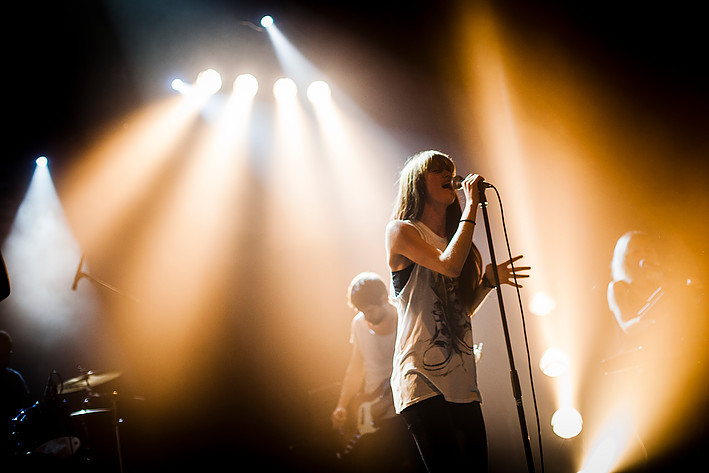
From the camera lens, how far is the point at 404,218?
8.10ft

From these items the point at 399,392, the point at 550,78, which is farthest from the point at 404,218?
the point at 550,78

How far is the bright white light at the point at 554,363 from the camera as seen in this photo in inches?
183

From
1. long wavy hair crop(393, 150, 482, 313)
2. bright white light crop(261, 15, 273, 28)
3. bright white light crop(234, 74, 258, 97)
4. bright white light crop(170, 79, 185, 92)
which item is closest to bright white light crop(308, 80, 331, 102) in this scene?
bright white light crop(234, 74, 258, 97)

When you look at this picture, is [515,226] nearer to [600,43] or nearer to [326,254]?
[600,43]

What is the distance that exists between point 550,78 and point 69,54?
4.49 meters

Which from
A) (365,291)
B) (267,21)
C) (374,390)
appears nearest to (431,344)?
(365,291)

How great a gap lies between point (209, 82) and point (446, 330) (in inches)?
189

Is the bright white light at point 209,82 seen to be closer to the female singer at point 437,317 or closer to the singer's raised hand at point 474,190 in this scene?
the female singer at point 437,317

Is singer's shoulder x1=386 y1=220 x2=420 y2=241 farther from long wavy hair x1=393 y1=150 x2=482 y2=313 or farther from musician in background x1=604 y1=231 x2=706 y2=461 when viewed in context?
musician in background x1=604 y1=231 x2=706 y2=461

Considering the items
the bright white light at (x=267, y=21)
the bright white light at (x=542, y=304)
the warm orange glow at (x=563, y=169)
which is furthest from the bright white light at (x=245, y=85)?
the bright white light at (x=542, y=304)

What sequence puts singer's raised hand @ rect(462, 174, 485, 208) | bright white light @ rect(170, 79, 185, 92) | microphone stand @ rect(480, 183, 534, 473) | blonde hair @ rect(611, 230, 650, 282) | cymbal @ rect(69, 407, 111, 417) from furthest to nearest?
bright white light @ rect(170, 79, 185, 92) → cymbal @ rect(69, 407, 111, 417) → blonde hair @ rect(611, 230, 650, 282) → singer's raised hand @ rect(462, 174, 485, 208) → microphone stand @ rect(480, 183, 534, 473)

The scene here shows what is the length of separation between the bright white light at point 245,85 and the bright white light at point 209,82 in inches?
7.5

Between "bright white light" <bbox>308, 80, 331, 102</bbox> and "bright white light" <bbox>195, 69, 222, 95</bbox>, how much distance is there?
985 millimetres

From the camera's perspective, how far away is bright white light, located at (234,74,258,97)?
19.7 feet
